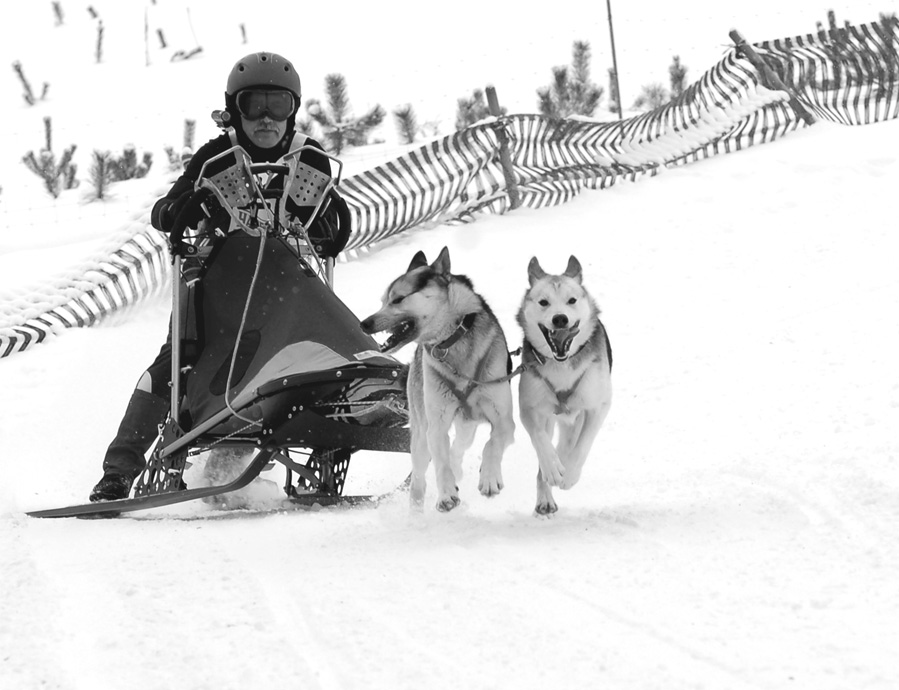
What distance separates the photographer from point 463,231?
31.5 feet

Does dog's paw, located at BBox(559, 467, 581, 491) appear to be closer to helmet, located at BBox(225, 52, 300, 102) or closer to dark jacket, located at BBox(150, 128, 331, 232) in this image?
dark jacket, located at BBox(150, 128, 331, 232)

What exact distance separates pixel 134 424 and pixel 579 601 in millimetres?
2698

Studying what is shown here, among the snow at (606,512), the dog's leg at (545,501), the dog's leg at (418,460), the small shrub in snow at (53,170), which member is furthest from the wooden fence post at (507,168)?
the small shrub in snow at (53,170)

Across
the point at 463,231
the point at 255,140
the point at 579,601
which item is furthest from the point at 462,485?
the point at 463,231

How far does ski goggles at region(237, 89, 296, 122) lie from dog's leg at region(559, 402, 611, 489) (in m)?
2.00

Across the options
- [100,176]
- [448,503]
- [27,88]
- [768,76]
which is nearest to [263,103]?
[448,503]

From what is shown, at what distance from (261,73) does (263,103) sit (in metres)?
0.14

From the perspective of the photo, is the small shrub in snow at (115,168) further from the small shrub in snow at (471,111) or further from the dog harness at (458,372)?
the dog harness at (458,372)

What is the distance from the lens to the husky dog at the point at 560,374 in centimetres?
426

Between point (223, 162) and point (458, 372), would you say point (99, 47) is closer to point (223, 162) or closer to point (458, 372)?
point (223, 162)

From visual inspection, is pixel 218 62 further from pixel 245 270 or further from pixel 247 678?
pixel 247 678

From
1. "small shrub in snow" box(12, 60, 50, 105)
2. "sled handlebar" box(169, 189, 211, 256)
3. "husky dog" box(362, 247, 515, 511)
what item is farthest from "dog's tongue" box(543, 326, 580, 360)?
"small shrub in snow" box(12, 60, 50, 105)

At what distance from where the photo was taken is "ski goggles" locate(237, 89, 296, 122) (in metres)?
5.07

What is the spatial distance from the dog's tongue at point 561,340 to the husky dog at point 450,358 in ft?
0.78
